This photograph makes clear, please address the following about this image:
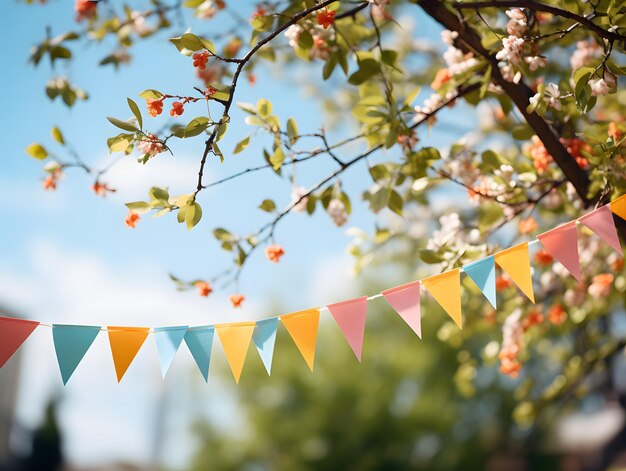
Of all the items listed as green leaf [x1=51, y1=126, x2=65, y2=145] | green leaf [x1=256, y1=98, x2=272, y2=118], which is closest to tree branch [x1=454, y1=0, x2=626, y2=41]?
green leaf [x1=256, y1=98, x2=272, y2=118]

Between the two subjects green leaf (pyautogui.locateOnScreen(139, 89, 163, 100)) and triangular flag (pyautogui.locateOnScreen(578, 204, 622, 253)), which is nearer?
green leaf (pyautogui.locateOnScreen(139, 89, 163, 100))

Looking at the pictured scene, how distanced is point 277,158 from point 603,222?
2.94 ft

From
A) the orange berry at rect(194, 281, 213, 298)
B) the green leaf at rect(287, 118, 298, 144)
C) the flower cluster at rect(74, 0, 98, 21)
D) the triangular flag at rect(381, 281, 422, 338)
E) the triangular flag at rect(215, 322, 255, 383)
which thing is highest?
the flower cluster at rect(74, 0, 98, 21)

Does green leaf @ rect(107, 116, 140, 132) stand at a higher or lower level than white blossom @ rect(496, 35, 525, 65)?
higher

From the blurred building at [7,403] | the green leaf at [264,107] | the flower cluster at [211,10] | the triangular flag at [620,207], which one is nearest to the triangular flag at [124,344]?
the green leaf at [264,107]

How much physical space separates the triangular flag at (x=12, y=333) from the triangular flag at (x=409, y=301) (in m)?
0.97

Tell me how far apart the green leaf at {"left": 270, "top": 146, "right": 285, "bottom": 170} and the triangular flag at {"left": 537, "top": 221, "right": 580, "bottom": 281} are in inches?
28.9

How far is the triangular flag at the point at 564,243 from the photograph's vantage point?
183 centimetres

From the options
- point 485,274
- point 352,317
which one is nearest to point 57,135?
point 352,317

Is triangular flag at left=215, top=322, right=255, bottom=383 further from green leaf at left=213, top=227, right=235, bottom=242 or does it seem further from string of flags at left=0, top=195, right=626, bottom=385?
green leaf at left=213, top=227, right=235, bottom=242

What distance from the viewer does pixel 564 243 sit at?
6.06ft

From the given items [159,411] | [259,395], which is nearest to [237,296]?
[259,395]

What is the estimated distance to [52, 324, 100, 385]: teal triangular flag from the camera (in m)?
Answer: 1.85

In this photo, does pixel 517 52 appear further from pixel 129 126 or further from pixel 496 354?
pixel 496 354
